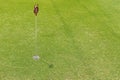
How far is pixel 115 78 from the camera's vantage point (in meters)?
4.84

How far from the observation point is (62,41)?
644cm

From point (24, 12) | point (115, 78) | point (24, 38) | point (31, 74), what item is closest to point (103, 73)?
point (115, 78)

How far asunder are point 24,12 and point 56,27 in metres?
1.82

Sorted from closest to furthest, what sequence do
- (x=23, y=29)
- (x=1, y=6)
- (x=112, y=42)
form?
(x=112, y=42)
(x=23, y=29)
(x=1, y=6)

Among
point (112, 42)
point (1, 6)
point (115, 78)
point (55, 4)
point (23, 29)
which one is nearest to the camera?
point (115, 78)

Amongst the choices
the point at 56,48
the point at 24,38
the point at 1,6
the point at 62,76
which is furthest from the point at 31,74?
the point at 1,6

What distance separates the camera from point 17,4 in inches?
380

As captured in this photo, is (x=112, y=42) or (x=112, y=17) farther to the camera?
(x=112, y=17)

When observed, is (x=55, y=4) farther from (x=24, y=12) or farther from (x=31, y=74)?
(x=31, y=74)

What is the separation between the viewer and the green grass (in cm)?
501

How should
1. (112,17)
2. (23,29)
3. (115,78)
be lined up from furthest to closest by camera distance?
(112,17) < (23,29) < (115,78)

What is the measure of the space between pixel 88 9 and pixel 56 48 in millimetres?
3778

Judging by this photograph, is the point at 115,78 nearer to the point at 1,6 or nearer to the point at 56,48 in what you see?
the point at 56,48

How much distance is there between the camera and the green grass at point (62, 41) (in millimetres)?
5012
